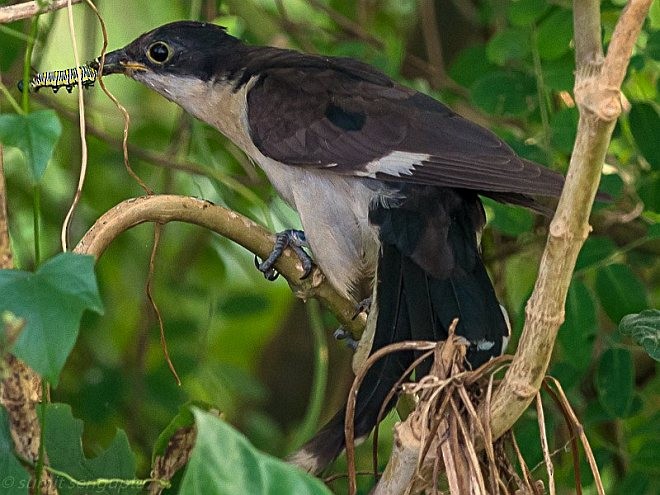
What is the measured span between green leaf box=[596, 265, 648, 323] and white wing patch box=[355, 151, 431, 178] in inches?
23.2

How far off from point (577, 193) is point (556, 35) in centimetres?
140

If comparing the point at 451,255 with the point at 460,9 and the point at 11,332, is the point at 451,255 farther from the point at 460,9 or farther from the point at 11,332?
the point at 460,9

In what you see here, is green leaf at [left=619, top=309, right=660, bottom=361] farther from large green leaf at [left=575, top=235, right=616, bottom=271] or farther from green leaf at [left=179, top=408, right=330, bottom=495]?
large green leaf at [left=575, top=235, right=616, bottom=271]

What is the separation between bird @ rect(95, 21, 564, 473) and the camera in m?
1.94

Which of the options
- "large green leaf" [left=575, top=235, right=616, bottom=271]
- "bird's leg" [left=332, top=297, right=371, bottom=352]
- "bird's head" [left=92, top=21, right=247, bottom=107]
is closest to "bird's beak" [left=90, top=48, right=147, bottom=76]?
"bird's head" [left=92, top=21, right=247, bottom=107]

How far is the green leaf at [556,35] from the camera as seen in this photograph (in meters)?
2.51

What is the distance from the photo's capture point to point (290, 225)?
114 inches

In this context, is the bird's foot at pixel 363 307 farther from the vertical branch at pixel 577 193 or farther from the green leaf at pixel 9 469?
the green leaf at pixel 9 469

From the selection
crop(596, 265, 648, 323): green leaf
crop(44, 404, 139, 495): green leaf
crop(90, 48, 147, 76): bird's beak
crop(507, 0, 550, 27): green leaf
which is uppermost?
crop(507, 0, 550, 27): green leaf

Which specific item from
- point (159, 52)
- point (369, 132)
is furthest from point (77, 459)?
point (159, 52)

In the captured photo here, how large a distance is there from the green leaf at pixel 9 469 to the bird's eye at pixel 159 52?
1.41m

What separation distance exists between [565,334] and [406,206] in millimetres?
472

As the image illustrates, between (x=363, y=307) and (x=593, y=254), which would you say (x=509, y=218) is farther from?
(x=363, y=307)

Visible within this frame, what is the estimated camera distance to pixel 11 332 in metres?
1.13
